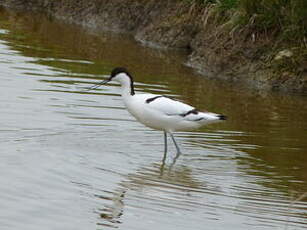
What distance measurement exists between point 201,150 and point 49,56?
24.0 ft

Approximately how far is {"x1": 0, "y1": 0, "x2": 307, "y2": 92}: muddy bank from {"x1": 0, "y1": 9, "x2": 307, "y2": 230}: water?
62cm

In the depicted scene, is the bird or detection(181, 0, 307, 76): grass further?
detection(181, 0, 307, 76): grass

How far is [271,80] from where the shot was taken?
15.9m

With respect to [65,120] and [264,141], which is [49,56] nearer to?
[65,120]

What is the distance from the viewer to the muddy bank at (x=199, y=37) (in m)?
15.9

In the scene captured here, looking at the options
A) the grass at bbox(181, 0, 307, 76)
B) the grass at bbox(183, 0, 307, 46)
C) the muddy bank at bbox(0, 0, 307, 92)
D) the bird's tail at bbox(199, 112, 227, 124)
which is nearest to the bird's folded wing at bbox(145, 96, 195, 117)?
the bird's tail at bbox(199, 112, 227, 124)

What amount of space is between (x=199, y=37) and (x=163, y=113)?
26.5 feet

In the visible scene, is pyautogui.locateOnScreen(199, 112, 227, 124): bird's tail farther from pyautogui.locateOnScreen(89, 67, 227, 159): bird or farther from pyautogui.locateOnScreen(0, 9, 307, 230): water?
pyautogui.locateOnScreen(0, 9, 307, 230): water

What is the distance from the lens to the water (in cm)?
807

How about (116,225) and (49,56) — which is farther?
(49,56)

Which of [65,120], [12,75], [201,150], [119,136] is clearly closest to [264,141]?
[201,150]

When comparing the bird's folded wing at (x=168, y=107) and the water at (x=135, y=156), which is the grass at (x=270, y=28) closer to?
the water at (x=135, y=156)

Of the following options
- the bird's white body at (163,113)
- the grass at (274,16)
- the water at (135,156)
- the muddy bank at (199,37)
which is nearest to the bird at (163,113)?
the bird's white body at (163,113)

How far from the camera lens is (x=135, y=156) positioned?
1051cm
